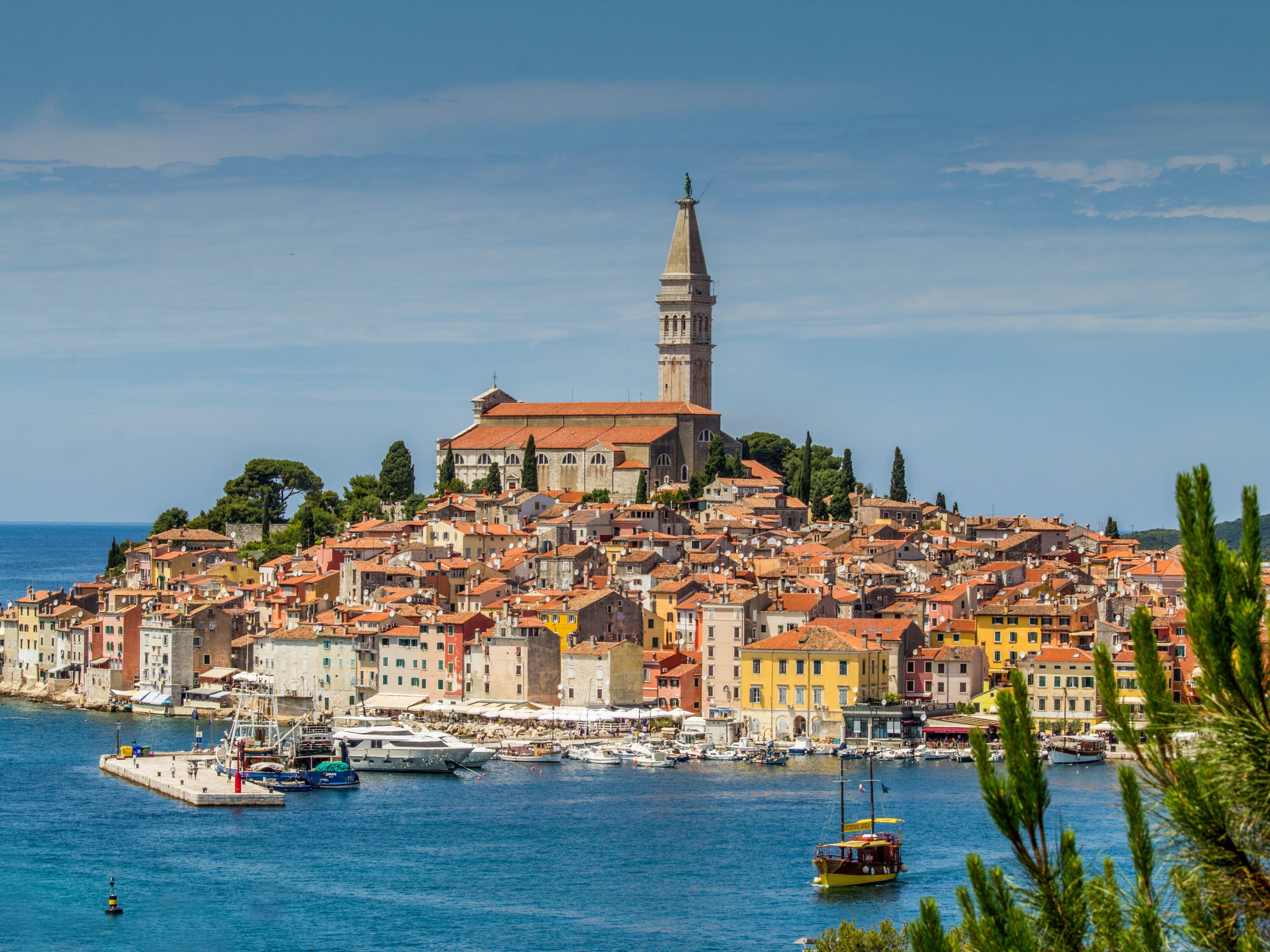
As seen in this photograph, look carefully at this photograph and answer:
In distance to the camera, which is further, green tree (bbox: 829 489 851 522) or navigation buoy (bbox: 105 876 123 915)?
green tree (bbox: 829 489 851 522)

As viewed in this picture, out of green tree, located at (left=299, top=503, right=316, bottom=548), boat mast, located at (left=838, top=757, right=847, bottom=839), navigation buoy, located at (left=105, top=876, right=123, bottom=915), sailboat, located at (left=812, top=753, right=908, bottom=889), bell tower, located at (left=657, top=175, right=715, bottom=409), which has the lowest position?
navigation buoy, located at (left=105, top=876, right=123, bottom=915)

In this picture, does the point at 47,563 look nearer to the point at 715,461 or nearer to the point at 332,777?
the point at 715,461

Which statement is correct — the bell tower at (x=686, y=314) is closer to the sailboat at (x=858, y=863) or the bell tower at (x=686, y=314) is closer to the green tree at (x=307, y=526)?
the green tree at (x=307, y=526)

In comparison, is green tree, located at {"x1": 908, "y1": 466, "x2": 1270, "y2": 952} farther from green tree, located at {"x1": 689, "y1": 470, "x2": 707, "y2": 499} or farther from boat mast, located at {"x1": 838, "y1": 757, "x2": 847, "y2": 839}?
green tree, located at {"x1": 689, "y1": 470, "x2": 707, "y2": 499}

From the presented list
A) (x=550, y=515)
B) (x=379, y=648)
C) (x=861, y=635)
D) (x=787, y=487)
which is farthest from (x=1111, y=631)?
(x=787, y=487)

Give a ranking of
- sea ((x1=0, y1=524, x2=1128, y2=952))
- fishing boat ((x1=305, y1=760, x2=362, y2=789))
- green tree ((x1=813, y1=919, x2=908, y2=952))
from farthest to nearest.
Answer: fishing boat ((x1=305, y1=760, x2=362, y2=789))
sea ((x1=0, y1=524, x2=1128, y2=952))
green tree ((x1=813, y1=919, x2=908, y2=952))

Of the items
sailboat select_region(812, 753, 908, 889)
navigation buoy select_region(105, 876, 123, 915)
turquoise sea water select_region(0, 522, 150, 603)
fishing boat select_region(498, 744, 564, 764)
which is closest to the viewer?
navigation buoy select_region(105, 876, 123, 915)

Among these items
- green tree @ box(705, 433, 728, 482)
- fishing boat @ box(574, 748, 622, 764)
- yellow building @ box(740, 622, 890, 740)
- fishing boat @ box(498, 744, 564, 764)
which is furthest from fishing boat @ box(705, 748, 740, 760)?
green tree @ box(705, 433, 728, 482)

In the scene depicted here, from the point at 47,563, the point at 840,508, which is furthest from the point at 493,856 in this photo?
the point at 47,563
